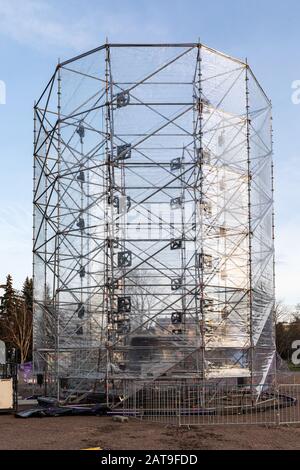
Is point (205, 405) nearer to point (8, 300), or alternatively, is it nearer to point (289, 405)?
point (289, 405)

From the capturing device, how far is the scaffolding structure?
55.5 ft

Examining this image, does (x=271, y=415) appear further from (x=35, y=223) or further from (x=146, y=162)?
(x=35, y=223)

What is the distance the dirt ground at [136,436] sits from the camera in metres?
11.3

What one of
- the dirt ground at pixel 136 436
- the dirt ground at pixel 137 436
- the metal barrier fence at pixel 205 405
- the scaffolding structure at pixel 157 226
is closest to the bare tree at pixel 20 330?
the scaffolding structure at pixel 157 226

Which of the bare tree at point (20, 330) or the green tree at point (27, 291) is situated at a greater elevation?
the green tree at point (27, 291)

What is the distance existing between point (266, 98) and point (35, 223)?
969cm

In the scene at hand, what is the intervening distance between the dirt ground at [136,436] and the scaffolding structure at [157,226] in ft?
8.33

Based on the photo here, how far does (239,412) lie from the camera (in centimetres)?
1583

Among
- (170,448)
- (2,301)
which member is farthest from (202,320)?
(2,301)

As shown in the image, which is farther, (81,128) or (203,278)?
(81,128)

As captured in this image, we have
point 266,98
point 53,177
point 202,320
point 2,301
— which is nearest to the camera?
point 202,320

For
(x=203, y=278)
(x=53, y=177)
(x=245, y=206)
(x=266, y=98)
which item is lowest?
(x=203, y=278)

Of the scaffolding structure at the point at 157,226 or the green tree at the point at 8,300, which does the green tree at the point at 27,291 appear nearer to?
the green tree at the point at 8,300

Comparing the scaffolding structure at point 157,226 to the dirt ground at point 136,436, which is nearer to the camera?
the dirt ground at point 136,436
